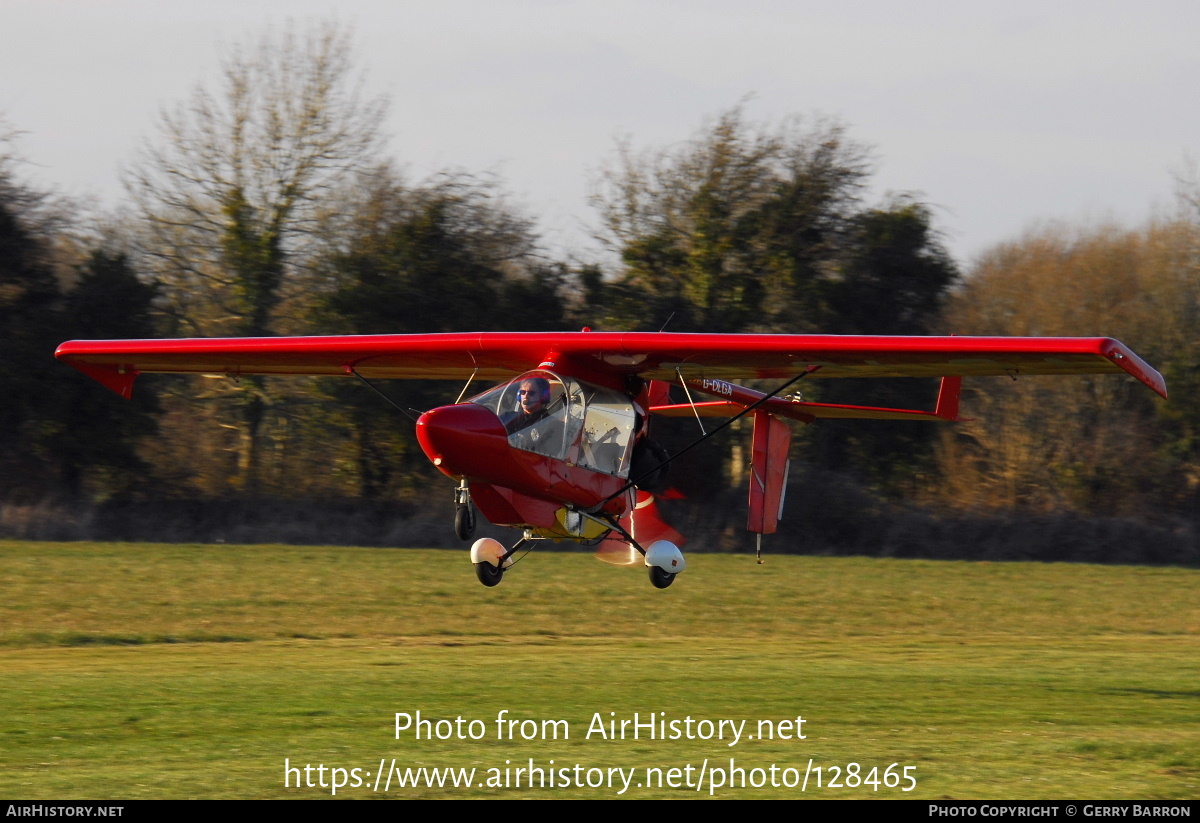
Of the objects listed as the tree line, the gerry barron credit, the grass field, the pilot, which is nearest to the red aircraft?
the pilot

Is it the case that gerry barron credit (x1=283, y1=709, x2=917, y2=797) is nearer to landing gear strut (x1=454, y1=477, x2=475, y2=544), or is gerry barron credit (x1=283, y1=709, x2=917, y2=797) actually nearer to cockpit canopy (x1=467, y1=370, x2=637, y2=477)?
cockpit canopy (x1=467, y1=370, x2=637, y2=477)

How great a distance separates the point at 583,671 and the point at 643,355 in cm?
918

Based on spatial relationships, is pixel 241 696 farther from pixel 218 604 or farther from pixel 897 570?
pixel 897 570

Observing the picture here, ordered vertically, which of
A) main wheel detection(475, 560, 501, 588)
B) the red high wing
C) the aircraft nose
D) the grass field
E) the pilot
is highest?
the red high wing

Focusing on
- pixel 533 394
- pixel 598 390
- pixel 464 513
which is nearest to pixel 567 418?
pixel 533 394

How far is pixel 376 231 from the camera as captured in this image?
108 ft

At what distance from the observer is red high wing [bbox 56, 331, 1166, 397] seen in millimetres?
10602

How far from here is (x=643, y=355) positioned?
1116 centimetres

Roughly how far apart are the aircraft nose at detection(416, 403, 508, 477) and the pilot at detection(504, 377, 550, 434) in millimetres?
195

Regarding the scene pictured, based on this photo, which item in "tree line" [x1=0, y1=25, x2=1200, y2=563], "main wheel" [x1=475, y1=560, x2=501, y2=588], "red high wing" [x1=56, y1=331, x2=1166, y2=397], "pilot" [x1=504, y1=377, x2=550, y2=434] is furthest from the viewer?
"tree line" [x1=0, y1=25, x2=1200, y2=563]

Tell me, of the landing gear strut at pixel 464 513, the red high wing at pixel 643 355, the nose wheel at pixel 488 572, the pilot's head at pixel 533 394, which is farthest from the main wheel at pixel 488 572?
the red high wing at pixel 643 355

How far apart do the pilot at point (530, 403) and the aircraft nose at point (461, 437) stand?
7.7 inches

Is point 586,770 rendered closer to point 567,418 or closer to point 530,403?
point 567,418

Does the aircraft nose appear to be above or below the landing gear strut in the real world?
above
